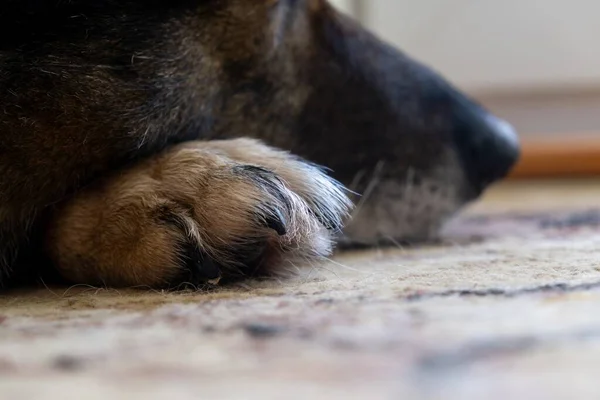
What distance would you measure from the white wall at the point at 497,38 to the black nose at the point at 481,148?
4.27 feet

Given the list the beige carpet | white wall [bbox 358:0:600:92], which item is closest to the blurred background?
white wall [bbox 358:0:600:92]

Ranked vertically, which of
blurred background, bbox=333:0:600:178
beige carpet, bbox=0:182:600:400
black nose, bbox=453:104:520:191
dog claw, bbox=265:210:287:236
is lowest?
beige carpet, bbox=0:182:600:400

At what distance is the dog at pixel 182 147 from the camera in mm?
709

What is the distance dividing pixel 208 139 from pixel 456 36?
5.53 ft

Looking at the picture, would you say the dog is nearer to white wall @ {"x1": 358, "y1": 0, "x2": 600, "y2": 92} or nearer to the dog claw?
the dog claw

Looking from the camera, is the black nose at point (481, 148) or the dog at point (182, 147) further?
the black nose at point (481, 148)

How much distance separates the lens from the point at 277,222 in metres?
0.69

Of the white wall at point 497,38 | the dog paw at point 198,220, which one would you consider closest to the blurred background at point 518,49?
the white wall at point 497,38

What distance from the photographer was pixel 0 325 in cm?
55

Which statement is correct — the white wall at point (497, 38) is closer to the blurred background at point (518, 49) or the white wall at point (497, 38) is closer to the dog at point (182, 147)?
the blurred background at point (518, 49)

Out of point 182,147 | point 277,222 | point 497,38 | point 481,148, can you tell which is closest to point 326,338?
point 277,222

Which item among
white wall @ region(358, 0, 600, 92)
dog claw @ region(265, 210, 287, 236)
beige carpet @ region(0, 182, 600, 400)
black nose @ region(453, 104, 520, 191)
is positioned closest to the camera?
beige carpet @ region(0, 182, 600, 400)

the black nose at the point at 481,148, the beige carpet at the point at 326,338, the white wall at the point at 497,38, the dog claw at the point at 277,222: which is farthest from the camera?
the white wall at the point at 497,38

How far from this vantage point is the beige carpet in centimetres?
38
